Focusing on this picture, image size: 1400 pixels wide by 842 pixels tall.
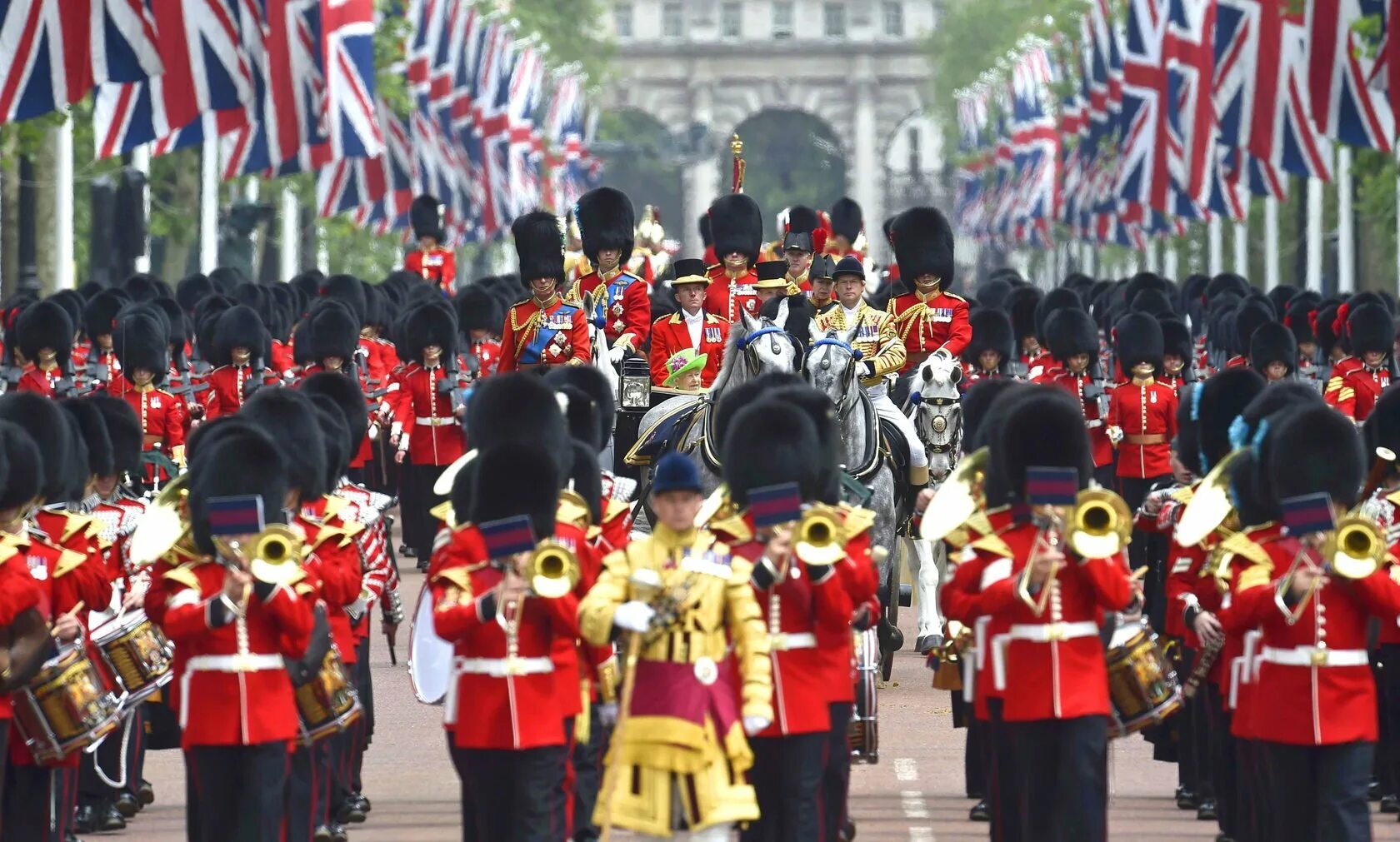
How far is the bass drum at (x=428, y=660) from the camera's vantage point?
891cm

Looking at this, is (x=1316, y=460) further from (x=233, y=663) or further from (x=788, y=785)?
(x=233, y=663)

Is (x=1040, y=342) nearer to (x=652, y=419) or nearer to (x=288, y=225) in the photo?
(x=652, y=419)

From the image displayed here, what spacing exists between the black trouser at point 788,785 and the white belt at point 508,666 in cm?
66

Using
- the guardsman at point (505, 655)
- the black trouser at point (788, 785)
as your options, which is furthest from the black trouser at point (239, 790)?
the black trouser at point (788, 785)

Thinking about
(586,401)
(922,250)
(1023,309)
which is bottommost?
(586,401)

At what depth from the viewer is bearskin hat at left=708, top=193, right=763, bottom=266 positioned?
655 inches

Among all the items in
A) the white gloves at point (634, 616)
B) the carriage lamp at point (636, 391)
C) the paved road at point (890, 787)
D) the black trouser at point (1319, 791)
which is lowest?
the paved road at point (890, 787)

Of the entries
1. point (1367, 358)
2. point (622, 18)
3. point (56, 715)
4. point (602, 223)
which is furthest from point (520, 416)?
point (622, 18)

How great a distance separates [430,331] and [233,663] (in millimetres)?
10336

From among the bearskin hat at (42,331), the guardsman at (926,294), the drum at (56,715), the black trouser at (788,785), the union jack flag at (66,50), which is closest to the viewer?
the black trouser at (788,785)

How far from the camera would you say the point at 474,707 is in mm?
8547

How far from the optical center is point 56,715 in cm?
919

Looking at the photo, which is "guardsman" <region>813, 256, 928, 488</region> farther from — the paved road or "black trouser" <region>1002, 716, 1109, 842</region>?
"black trouser" <region>1002, 716, 1109, 842</region>

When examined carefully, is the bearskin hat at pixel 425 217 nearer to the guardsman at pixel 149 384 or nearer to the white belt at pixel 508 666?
the guardsman at pixel 149 384
